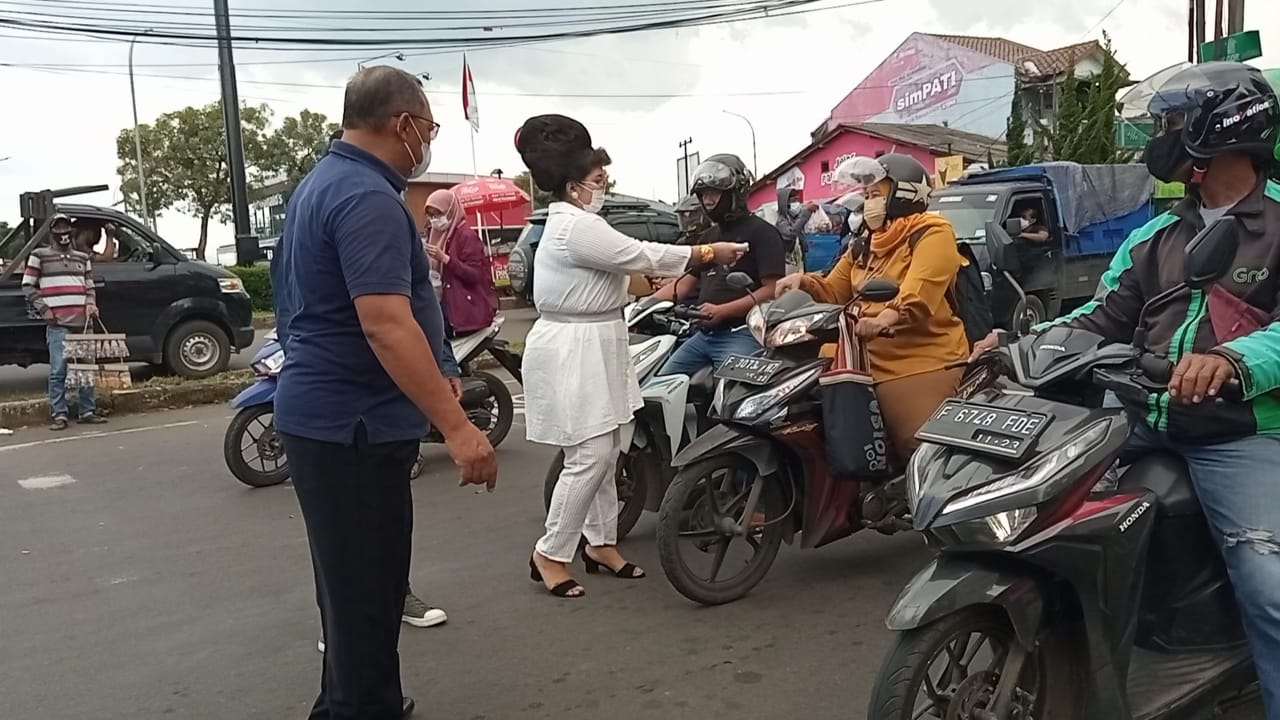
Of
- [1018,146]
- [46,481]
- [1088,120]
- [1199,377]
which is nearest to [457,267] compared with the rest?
[46,481]

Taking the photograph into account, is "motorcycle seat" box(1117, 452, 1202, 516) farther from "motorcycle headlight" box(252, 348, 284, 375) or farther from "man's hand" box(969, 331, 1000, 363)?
"motorcycle headlight" box(252, 348, 284, 375)

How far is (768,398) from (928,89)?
39.6 m

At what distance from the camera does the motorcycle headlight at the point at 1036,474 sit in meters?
2.37

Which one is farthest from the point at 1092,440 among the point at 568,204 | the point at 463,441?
the point at 568,204

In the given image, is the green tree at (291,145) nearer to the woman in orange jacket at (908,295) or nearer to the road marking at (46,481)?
the road marking at (46,481)

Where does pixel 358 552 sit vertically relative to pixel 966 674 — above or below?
above

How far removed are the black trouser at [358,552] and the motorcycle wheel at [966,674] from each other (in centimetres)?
130

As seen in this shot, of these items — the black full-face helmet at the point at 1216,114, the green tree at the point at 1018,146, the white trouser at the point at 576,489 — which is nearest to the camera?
the black full-face helmet at the point at 1216,114

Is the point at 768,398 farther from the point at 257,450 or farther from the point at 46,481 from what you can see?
the point at 46,481

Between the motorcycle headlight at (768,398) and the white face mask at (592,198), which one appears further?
the white face mask at (592,198)

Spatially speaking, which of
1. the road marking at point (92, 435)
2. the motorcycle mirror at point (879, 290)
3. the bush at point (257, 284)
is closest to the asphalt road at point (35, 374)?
the road marking at point (92, 435)

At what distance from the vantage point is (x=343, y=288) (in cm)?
266

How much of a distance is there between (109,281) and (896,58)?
37.6 meters

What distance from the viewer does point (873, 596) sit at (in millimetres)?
4254
